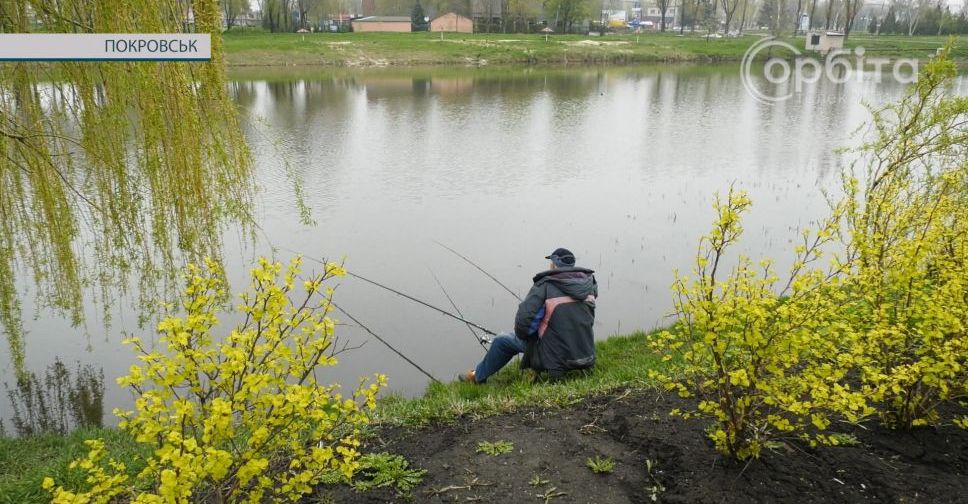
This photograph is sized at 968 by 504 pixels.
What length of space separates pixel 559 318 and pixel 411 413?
4.62ft

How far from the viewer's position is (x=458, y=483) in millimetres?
3674

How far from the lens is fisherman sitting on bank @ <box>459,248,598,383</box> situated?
5.32 m

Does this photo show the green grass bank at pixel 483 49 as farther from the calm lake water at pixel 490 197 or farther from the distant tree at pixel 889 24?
the calm lake water at pixel 490 197

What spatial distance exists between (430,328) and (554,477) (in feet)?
13.5

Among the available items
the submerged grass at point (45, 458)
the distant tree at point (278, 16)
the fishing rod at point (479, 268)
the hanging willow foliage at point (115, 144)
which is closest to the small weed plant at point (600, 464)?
the submerged grass at point (45, 458)

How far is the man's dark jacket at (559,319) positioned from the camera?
17.4ft

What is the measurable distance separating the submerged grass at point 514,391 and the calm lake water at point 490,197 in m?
0.94

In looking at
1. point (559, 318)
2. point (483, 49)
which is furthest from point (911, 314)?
point (483, 49)

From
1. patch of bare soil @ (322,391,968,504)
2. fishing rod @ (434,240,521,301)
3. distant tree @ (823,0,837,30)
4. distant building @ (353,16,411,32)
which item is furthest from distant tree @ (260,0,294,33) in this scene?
patch of bare soil @ (322,391,968,504)

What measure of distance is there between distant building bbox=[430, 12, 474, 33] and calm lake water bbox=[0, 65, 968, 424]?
140ft

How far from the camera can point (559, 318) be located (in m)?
5.36

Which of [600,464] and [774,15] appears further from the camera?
[774,15]

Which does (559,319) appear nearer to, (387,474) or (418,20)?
(387,474)
